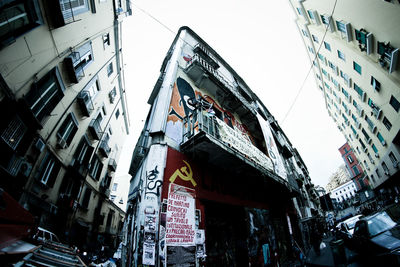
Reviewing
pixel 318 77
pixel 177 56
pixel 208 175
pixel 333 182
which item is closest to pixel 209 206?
pixel 208 175

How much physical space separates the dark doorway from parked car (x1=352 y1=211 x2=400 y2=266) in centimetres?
422

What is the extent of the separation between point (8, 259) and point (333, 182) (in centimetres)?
12428

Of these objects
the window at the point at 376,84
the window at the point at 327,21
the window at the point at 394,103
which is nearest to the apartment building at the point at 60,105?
the window at the point at 327,21

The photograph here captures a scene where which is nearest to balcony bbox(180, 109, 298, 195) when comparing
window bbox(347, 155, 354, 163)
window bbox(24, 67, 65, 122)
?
window bbox(24, 67, 65, 122)

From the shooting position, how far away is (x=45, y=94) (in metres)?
8.51

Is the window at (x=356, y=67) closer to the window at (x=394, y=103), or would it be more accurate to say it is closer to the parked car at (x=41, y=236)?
the window at (x=394, y=103)

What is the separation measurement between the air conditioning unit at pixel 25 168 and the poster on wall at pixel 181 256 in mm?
8606

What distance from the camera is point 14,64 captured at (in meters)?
6.38

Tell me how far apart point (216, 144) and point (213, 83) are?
5.85m

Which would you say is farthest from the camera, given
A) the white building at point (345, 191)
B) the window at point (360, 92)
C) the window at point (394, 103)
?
the white building at point (345, 191)

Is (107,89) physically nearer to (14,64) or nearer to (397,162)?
(14,64)

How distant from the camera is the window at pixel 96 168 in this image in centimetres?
1532

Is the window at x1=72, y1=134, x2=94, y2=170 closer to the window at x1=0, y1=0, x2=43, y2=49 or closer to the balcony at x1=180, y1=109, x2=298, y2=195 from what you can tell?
the window at x1=0, y1=0, x2=43, y2=49

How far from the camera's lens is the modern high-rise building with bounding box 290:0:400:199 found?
1153 centimetres
